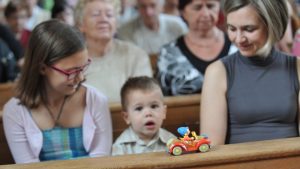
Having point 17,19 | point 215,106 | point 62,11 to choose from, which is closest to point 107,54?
point 215,106

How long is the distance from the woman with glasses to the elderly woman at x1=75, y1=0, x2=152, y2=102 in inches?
22.8

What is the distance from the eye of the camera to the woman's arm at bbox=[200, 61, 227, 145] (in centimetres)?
215

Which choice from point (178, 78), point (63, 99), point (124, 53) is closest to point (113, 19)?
point (124, 53)

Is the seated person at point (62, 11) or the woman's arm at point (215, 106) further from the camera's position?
the seated person at point (62, 11)

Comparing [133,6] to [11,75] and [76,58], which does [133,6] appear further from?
[76,58]

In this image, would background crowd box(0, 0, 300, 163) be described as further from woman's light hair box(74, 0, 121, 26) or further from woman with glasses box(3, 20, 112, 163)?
woman's light hair box(74, 0, 121, 26)

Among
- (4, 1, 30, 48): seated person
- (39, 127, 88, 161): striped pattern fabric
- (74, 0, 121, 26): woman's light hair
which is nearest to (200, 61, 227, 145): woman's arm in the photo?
(39, 127, 88, 161): striped pattern fabric

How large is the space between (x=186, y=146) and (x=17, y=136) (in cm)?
88

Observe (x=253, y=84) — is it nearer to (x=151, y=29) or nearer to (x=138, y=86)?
(x=138, y=86)

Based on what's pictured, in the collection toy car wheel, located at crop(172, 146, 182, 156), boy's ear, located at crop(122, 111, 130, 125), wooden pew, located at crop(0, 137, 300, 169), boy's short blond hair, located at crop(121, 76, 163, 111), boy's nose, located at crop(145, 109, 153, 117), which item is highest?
boy's short blond hair, located at crop(121, 76, 163, 111)

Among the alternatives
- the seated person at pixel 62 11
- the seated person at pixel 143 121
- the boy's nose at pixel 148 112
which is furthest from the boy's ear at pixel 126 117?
the seated person at pixel 62 11

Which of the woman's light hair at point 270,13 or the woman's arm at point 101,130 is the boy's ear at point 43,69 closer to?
the woman's arm at point 101,130

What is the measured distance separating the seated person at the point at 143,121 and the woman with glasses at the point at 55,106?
3.2 inches

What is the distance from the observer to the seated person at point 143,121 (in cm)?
228
